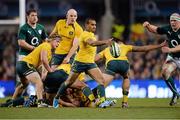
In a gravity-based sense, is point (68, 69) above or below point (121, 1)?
below

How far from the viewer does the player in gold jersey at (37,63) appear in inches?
837

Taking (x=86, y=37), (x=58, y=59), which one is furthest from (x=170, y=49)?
(x=58, y=59)

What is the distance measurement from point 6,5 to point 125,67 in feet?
57.3

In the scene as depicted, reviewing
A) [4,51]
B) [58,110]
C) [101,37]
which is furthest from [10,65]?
[58,110]

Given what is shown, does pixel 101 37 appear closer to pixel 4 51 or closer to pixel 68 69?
pixel 4 51

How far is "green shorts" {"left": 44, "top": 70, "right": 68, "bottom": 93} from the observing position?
858 inches

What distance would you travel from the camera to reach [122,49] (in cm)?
2234

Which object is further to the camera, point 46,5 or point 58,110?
point 46,5

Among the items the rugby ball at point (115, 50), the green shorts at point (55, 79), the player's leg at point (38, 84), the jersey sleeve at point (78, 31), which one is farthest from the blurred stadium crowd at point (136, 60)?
the player's leg at point (38, 84)

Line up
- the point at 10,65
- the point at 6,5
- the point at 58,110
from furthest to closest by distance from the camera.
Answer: the point at 6,5 → the point at 10,65 → the point at 58,110

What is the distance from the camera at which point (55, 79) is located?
21844 millimetres

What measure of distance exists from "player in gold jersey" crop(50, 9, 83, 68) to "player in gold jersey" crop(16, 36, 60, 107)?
1.09 metres

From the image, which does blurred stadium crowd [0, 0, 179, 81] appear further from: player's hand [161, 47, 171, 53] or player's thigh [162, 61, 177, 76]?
player's hand [161, 47, 171, 53]

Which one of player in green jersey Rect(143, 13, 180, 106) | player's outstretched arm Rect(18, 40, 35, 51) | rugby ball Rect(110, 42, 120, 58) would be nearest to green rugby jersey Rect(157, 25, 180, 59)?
player in green jersey Rect(143, 13, 180, 106)
